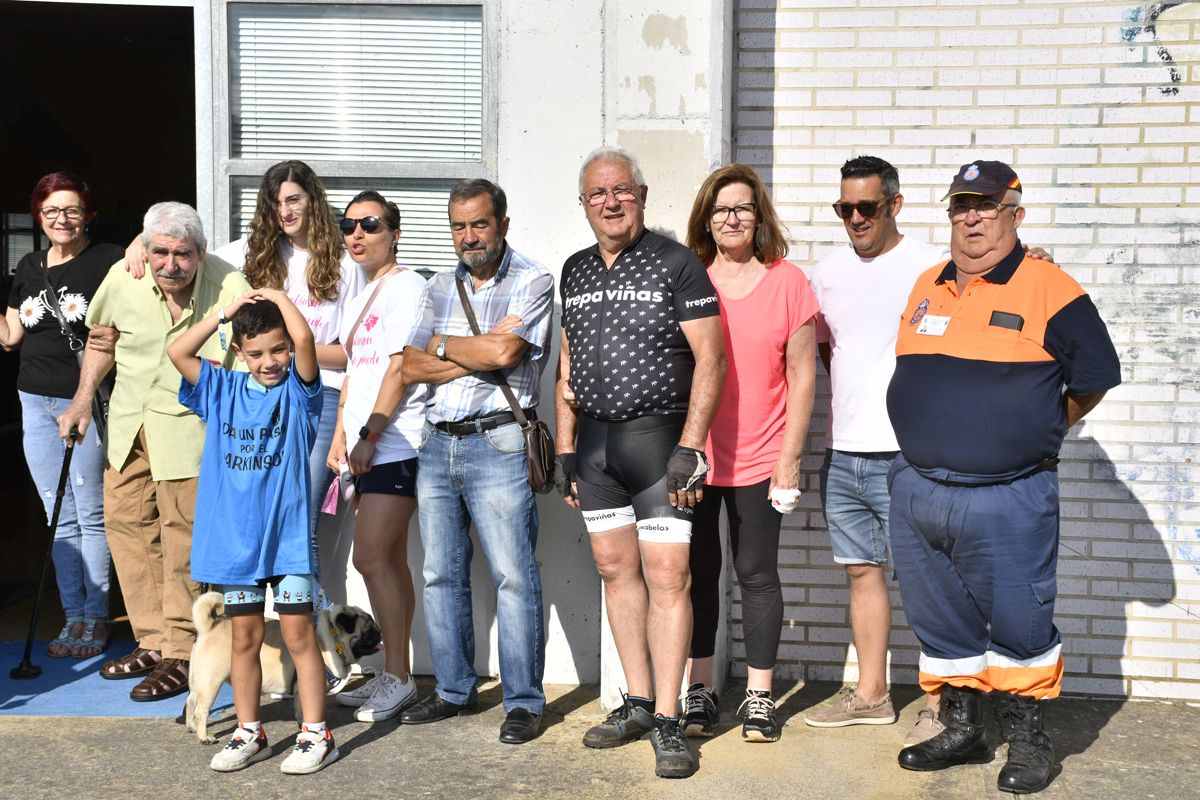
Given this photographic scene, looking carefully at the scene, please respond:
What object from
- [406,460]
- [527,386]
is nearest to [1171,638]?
[527,386]

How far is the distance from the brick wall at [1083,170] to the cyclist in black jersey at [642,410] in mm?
1103

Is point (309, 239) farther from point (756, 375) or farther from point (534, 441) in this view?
point (756, 375)

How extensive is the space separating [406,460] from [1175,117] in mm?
3348

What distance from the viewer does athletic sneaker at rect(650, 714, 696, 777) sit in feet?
14.0

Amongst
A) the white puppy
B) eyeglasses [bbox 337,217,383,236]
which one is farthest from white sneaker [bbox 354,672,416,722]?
eyeglasses [bbox 337,217,383,236]

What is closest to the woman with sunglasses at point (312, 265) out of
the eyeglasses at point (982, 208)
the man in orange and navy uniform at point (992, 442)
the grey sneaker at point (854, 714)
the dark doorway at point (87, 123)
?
the grey sneaker at point (854, 714)

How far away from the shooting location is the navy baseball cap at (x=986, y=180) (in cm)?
404

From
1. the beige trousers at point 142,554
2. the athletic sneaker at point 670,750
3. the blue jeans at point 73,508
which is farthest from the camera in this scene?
the blue jeans at point 73,508

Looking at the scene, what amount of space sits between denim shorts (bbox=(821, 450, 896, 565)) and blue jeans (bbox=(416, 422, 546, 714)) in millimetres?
1124

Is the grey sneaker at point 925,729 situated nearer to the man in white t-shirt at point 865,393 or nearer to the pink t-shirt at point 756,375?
the man in white t-shirt at point 865,393

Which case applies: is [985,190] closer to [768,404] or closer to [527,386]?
[768,404]

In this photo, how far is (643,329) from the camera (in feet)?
14.3

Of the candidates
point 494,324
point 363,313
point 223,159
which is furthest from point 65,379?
point 494,324

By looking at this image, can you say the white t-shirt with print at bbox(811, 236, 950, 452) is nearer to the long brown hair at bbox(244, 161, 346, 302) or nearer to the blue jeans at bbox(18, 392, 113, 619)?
the long brown hair at bbox(244, 161, 346, 302)
